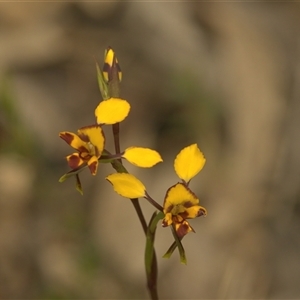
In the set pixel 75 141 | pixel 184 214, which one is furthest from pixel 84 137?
pixel 184 214

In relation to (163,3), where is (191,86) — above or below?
below

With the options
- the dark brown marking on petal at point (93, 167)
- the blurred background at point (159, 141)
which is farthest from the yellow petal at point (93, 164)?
the blurred background at point (159, 141)

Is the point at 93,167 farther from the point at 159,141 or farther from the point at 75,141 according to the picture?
the point at 159,141

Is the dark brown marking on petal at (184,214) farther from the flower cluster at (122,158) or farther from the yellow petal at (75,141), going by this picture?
the yellow petal at (75,141)

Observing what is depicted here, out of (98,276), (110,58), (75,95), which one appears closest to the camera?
(110,58)

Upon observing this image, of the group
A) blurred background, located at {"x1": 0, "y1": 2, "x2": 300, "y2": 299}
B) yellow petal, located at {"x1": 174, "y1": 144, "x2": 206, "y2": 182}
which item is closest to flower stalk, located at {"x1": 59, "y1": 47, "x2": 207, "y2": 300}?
yellow petal, located at {"x1": 174, "y1": 144, "x2": 206, "y2": 182}

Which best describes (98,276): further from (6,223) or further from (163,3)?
(163,3)

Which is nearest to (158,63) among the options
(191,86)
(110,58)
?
(191,86)
